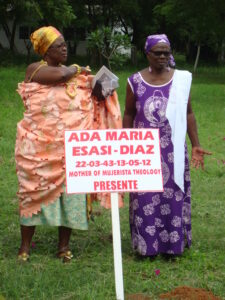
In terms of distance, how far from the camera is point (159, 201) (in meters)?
5.30

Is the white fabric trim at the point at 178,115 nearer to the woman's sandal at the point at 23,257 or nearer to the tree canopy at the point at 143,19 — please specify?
the woman's sandal at the point at 23,257

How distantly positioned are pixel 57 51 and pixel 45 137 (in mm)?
662

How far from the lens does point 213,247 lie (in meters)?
5.76

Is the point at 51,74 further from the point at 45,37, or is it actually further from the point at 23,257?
the point at 23,257

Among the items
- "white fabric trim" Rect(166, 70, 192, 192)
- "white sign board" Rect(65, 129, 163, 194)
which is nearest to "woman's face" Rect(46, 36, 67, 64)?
"white fabric trim" Rect(166, 70, 192, 192)

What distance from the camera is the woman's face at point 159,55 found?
5.15 m

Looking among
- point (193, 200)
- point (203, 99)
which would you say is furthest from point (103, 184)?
point (203, 99)

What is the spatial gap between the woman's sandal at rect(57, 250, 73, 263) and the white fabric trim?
101 cm

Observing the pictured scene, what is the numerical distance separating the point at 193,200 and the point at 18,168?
110 inches

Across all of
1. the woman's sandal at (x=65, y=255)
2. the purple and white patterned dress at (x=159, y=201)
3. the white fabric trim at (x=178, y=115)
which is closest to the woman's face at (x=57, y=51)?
the purple and white patterned dress at (x=159, y=201)

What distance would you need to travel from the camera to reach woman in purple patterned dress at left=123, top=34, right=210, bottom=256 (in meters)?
5.18

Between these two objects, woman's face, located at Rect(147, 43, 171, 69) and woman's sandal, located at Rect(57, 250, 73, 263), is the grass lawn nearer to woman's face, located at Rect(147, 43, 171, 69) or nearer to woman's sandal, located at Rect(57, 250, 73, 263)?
woman's sandal, located at Rect(57, 250, 73, 263)

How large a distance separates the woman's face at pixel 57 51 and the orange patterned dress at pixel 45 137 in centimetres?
20

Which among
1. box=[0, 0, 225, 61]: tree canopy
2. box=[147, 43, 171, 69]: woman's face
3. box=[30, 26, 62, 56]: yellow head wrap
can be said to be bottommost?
box=[0, 0, 225, 61]: tree canopy
